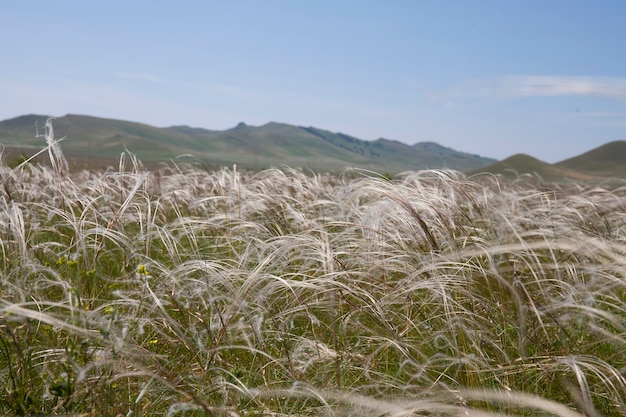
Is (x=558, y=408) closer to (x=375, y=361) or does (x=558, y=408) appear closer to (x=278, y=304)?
(x=375, y=361)

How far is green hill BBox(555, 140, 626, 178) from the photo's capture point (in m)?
113

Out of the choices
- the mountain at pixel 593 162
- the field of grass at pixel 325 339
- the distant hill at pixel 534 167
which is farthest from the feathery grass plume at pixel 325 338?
the mountain at pixel 593 162

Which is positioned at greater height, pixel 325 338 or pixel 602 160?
pixel 602 160

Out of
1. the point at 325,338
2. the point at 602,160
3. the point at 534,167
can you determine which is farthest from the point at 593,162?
the point at 325,338

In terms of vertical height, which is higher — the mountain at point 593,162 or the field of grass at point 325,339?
the mountain at point 593,162

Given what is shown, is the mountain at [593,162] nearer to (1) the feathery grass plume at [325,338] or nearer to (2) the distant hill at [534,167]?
(2) the distant hill at [534,167]

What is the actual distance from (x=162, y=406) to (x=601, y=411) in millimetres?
1447

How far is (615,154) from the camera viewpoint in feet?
396

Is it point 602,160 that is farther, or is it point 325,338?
point 602,160

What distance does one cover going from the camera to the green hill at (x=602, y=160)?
11312 centimetres

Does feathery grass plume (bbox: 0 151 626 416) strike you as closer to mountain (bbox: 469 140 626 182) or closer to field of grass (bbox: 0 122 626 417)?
field of grass (bbox: 0 122 626 417)

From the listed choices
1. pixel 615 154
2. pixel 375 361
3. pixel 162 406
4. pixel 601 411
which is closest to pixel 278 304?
pixel 375 361

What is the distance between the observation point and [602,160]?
118688 millimetres

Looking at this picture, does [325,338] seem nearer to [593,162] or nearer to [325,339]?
[325,339]
